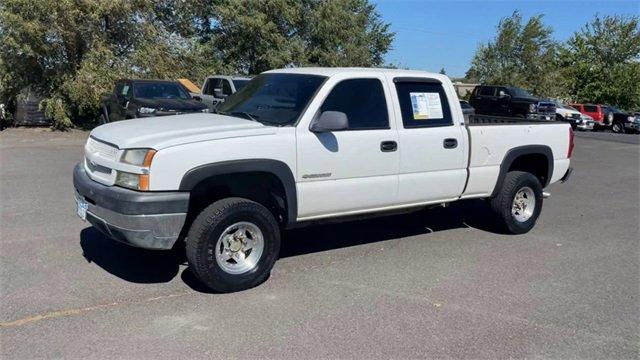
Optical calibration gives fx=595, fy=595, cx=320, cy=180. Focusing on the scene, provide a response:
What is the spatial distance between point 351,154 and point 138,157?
1.88 metres

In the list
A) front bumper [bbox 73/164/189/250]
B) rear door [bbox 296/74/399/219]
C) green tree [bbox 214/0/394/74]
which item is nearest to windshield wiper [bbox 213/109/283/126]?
rear door [bbox 296/74/399/219]

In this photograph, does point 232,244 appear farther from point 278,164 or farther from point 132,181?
point 132,181

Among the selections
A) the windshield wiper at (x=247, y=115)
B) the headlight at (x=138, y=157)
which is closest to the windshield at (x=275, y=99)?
the windshield wiper at (x=247, y=115)

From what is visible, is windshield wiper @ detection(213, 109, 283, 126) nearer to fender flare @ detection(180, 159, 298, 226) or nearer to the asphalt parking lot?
fender flare @ detection(180, 159, 298, 226)

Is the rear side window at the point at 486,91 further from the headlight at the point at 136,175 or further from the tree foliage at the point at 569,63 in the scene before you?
the headlight at the point at 136,175

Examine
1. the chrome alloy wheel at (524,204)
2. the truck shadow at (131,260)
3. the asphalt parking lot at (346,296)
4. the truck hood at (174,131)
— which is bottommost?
the asphalt parking lot at (346,296)

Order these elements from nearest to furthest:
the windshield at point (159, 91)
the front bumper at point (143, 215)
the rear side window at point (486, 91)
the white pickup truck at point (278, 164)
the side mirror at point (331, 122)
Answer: the front bumper at point (143, 215) → the white pickup truck at point (278, 164) → the side mirror at point (331, 122) → the windshield at point (159, 91) → the rear side window at point (486, 91)

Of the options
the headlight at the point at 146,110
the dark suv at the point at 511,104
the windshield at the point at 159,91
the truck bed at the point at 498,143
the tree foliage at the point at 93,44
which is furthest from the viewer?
the dark suv at the point at 511,104

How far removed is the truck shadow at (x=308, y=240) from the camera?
5.34 meters

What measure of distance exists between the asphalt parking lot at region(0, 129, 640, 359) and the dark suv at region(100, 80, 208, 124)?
6563mm

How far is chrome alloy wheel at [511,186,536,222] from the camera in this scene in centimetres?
719

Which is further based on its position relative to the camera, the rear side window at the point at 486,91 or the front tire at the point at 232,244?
the rear side window at the point at 486,91

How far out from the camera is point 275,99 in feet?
18.6

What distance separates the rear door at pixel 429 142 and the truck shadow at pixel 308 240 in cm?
98
